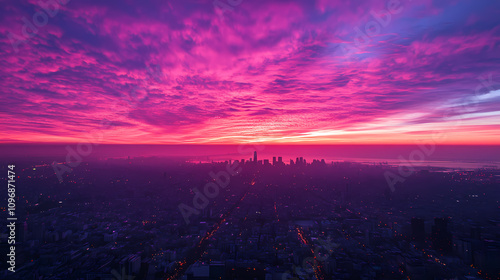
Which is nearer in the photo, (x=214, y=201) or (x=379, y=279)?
(x=379, y=279)

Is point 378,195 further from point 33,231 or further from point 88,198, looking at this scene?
point 88,198

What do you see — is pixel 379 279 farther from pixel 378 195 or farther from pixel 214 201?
pixel 378 195

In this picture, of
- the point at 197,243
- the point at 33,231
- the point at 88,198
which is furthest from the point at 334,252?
the point at 88,198

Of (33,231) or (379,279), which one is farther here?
(33,231)

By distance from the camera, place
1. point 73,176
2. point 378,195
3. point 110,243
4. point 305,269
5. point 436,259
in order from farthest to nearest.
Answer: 1. point 73,176
2. point 378,195
3. point 110,243
4. point 436,259
5. point 305,269

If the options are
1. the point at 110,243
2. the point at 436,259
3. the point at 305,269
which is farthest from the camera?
the point at 110,243

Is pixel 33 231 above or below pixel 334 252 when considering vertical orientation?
above

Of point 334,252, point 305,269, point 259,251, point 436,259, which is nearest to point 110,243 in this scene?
point 259,251

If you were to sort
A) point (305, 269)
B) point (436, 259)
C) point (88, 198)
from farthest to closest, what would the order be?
1. point (88, 198)
2. point (436, 259)
3. point (305, 269)

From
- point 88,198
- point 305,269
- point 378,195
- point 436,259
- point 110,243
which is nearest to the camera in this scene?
point 305,269
